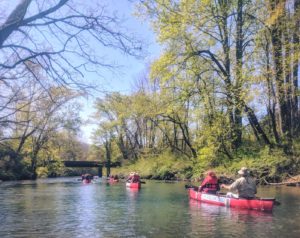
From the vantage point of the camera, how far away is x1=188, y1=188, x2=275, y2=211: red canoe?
51.5 ft

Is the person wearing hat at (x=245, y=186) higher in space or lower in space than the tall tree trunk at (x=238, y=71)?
lower

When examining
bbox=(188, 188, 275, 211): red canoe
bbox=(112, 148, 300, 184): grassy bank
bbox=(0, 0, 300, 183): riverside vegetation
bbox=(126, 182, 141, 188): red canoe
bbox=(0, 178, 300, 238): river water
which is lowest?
bbox=(0, 178, 300, 238): river water

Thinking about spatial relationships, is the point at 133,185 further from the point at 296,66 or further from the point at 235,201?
the point at 235,201

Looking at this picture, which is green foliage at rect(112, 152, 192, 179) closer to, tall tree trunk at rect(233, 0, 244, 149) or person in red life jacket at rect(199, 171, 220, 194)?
tall tree trunk at rect(233, 0, 244, 149)

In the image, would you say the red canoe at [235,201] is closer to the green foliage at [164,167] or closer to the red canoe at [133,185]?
the red canoe at [133,185]

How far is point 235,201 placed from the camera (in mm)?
17297

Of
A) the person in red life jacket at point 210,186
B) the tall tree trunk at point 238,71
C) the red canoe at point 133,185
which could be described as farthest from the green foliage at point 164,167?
the person in red life jacket at point 210,186

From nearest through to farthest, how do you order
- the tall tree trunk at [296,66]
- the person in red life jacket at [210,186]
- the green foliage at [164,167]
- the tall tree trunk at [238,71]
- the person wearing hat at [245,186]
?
the person wearing hat at [245,186]
the person in red life jacket at [210,186]
the tall tree trunk at [296,66]
the tall tree trunk at [238,71]
the green foliage at [164,167]

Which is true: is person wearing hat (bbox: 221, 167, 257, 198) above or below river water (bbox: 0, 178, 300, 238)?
above

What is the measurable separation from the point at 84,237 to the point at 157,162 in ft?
119

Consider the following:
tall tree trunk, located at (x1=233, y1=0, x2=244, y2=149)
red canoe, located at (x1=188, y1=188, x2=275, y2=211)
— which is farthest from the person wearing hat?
tall tree trunk, located at (x1=233, y1=0, x2=244, y2=149)

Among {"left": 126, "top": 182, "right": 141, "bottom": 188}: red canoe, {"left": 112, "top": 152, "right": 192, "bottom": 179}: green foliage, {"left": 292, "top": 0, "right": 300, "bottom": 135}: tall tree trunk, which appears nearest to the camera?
{"left": 292, "top": 0, "right": 300, "bottom": 135}: tall tree trunk

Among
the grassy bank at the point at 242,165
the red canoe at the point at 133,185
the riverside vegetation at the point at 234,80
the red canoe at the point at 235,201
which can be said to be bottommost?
the red canoe at the point at 235,201

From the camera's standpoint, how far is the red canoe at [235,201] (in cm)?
1569
